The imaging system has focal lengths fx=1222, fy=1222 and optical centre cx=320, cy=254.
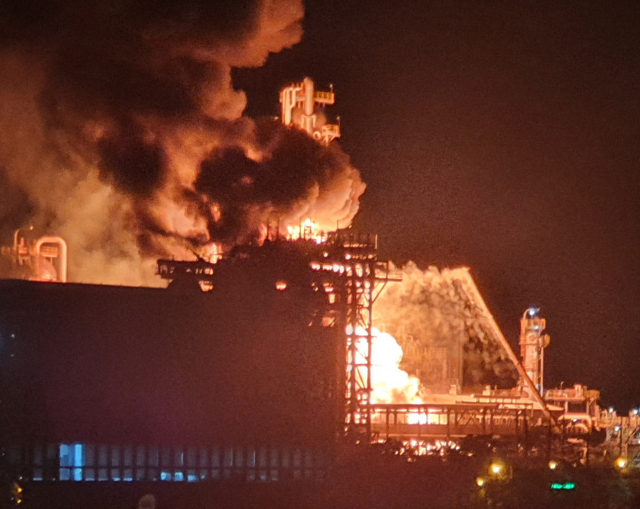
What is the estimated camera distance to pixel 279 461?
172ft

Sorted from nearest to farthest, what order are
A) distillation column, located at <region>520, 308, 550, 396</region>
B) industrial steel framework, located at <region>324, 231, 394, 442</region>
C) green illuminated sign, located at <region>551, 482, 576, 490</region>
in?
green illuminated sign, located at <region>551, 482, 576, 490</region>
industrial steel framework, located at <region>324, 231, 394, 442</region>
distillation column, located at <region>520, 308, 550, 396</region>

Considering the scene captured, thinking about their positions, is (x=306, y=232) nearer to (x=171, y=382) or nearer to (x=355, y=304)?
(x=355, y=304)

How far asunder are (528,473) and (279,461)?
10552 millimetres

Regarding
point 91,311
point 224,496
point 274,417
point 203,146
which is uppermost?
point 203,146

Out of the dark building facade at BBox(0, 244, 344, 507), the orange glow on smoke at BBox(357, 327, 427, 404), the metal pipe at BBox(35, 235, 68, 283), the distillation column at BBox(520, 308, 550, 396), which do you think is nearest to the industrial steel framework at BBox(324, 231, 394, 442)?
the dark building facade at BBox(0, 244, 344, 507)

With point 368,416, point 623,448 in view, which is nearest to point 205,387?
point 368,416

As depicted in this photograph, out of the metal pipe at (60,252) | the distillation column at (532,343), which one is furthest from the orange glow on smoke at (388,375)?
the metal pipe at (60,252)

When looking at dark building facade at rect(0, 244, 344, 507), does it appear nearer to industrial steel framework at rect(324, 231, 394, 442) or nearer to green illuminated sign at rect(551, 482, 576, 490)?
industrial steel framework at rect(324, 231, 394, 442)

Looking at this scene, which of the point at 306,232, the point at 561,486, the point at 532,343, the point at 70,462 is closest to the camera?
the point at 561,486

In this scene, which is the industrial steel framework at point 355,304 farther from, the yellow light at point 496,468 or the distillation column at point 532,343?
the distillation column at point 532,343

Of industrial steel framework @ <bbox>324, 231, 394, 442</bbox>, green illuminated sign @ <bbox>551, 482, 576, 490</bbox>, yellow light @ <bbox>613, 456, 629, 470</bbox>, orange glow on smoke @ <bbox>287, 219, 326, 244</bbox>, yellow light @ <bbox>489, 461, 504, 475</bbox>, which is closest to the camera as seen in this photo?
yellow light @ <bbox>489, 461, 504, 475</bbox>

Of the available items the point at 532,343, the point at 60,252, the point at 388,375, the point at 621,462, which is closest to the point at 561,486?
the point at 621,462

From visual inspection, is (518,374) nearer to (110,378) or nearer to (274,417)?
(274,417)

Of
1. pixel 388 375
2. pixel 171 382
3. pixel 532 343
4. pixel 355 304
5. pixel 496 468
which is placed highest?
pixel 355 304
